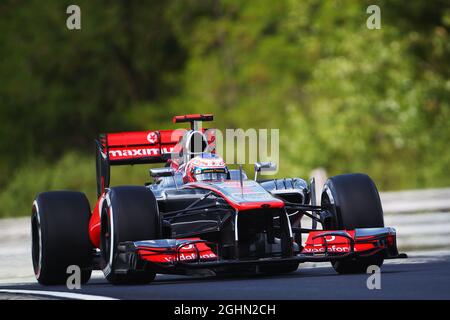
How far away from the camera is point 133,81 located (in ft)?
157

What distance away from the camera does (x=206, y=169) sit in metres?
12.9

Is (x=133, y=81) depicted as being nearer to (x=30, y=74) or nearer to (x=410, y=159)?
(x=30, y=74)

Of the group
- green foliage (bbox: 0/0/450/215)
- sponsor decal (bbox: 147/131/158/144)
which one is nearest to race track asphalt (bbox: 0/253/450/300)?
sponsor decal (bbox: 147/131/158/144)

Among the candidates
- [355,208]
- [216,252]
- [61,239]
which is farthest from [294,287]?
[61,239]

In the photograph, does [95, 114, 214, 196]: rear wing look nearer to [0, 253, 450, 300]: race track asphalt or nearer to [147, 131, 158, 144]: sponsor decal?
[147, 131, 158, 144]: sponsor decal

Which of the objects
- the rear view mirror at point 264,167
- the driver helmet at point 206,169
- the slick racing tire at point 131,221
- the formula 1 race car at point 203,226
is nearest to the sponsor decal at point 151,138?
the formula 1 race car at point 203,226

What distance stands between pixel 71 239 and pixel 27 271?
3.28 meters

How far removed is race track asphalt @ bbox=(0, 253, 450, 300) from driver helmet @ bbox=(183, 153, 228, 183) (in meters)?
1.04

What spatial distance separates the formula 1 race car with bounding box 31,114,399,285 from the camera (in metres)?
11.5

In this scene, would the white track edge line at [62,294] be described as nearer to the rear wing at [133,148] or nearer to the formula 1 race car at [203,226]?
the formula 1 race car at [203,226]

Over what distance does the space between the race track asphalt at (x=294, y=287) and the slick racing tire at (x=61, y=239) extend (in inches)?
10.3

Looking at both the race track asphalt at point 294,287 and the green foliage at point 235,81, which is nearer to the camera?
the race track asphalt at point 294,287

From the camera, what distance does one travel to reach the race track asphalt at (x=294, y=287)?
9.68 meters
